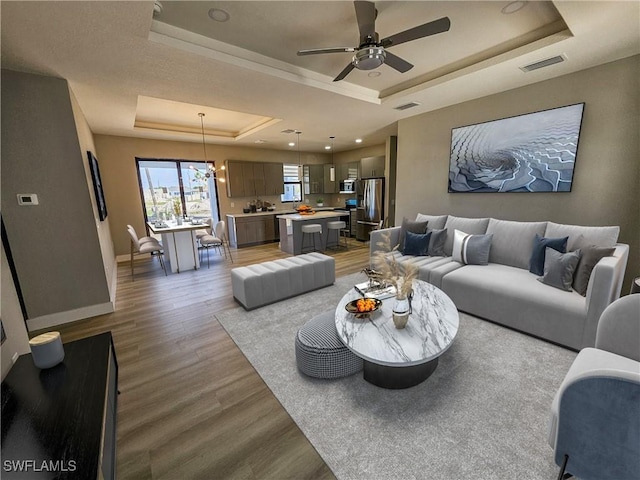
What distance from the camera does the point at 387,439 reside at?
5.14 ft

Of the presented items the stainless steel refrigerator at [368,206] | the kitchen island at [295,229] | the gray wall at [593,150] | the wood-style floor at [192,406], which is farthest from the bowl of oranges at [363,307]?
the stainless steel refrigerator at [368,206]

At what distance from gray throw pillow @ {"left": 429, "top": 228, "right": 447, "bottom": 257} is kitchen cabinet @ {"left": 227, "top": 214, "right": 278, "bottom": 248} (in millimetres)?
4635

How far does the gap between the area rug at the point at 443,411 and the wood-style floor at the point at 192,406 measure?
136 mm

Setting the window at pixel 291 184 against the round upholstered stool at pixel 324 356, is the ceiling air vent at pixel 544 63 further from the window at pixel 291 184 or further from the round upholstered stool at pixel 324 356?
the window at pixel 291 184

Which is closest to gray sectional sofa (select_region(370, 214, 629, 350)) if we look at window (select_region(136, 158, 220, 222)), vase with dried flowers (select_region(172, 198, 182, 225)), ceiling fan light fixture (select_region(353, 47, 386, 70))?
ceiling fan light fixture (select_region(353, 47, 386, 70))

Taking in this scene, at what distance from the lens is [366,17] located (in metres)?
1.93

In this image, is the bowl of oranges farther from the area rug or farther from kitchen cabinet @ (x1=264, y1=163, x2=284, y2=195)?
kitchen cabinet @ (x1=264, y1=163, x2=284, y2=195)

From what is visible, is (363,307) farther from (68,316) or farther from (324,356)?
(68,316)

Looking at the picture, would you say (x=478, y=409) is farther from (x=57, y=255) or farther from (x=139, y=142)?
(x=139, y=142)

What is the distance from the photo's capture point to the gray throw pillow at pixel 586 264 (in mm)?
2379

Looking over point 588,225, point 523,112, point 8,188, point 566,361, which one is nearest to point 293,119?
point 523,112

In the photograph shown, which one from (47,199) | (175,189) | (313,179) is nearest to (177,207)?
(175,189)

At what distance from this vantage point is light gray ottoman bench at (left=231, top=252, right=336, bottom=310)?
10.7 ft

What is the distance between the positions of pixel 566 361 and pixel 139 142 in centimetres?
794
